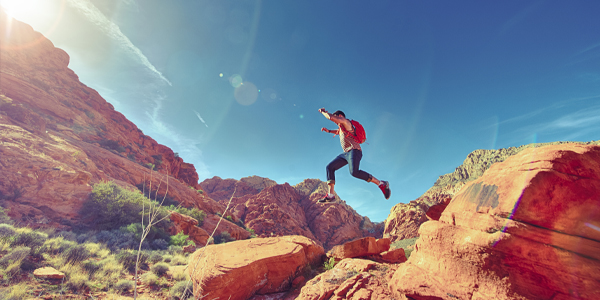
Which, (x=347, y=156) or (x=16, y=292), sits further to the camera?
(x=347, y=156)

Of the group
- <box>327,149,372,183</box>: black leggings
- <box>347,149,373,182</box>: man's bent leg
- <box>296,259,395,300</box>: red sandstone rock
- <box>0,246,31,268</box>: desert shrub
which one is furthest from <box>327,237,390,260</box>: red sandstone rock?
<box>0,246,31,268</box>: desert shrub

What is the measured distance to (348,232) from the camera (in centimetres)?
5169

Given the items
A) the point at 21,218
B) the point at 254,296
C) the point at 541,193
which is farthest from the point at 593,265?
the point at 21,218

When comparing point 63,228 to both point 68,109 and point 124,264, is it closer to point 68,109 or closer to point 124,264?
point 124,264

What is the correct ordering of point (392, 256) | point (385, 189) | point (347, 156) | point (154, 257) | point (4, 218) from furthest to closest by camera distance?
point (4, 218) < point (154, 257) < point (392, 256) < point (385, 189) < point (347, 156)

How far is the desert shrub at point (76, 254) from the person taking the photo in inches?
304

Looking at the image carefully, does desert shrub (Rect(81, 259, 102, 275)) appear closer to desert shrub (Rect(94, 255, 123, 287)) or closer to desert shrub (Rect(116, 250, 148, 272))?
desert shrub (Rect(94, 255, 123, 287))

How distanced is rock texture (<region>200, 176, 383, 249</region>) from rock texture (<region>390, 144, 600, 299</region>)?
38248mm

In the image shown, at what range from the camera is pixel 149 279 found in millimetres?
7582

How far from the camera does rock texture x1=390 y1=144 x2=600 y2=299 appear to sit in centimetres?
342

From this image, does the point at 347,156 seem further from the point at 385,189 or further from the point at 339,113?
the point at 385,189

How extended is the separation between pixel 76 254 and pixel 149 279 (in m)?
3.27

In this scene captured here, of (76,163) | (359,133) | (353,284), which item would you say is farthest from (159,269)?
(76,163)

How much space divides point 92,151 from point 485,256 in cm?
3526
